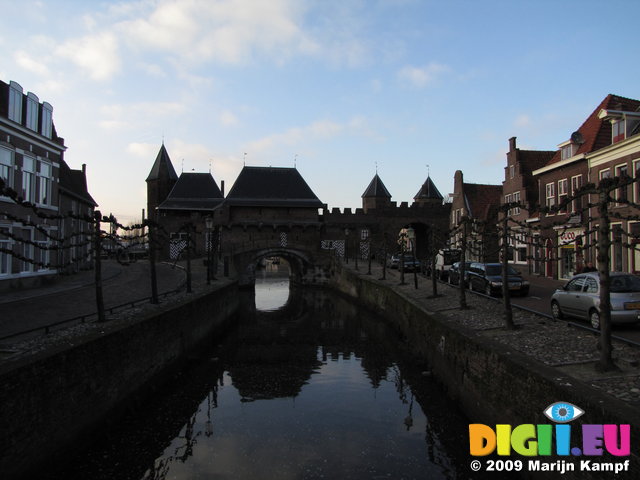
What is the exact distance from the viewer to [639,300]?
35.7 ft

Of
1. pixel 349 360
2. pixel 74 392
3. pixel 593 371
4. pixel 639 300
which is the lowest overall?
pixel 349 360

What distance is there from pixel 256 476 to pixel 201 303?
11.4m

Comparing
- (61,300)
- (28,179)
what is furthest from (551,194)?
(28,179)

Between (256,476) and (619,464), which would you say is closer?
(619,464)

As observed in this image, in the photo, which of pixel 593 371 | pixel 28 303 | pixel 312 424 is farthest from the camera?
pixel 28 303

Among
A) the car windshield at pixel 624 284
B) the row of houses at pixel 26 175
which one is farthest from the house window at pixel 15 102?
the car windshield at pixel 624 284

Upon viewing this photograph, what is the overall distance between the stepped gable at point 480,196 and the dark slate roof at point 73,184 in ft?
108

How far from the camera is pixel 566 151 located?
26969 millimetres

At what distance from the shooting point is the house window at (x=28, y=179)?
20031 mm

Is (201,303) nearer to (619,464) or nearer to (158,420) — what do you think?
(158,420)

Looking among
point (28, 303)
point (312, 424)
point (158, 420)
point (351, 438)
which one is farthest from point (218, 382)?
point (28, 303)

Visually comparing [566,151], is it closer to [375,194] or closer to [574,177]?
[574,177]

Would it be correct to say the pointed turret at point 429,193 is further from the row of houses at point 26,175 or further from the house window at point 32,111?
the house window at point 32,111

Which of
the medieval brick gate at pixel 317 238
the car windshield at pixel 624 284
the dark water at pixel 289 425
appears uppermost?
the medieval brick gate at pixel 317 238
